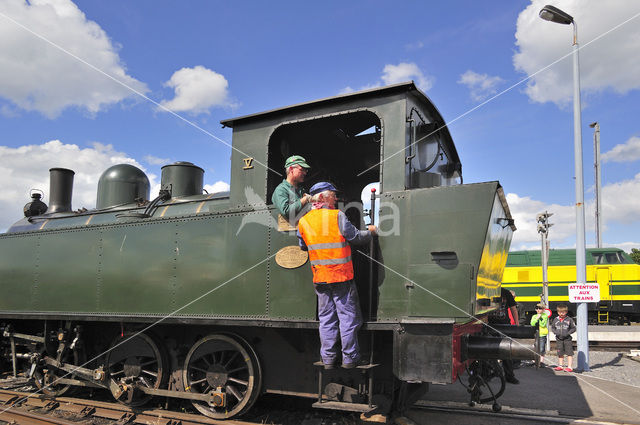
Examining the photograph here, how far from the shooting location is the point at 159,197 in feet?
21.6

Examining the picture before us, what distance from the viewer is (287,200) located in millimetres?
4527

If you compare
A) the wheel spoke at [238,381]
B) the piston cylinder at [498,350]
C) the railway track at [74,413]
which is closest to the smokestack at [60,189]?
the railway track at [74,413]

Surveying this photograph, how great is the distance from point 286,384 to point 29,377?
168 inches

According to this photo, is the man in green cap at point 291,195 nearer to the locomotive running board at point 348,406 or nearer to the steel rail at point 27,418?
the locomotive running board at point 348,406

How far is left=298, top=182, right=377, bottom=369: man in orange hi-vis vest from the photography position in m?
4.11

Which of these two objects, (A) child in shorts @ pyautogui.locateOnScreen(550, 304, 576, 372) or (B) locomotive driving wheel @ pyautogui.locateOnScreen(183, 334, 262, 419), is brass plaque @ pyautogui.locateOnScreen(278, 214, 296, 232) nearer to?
(B) locomotive driving wheel @ pyautogui.locateOnScreen(183, 334, 262, 419)

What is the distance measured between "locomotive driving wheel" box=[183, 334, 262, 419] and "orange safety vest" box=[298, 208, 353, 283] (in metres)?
1.45

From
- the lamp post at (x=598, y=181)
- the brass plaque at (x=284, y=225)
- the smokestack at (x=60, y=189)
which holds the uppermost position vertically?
the lamp post at (x=598, y=181)

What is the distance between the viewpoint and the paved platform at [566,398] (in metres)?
5.86

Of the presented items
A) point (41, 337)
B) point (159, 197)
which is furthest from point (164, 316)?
point (41, 337)

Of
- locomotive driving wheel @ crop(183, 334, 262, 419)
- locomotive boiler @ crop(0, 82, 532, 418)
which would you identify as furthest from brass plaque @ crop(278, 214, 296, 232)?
locomotive driving wheel @ crop(183, 334, 262, 419)

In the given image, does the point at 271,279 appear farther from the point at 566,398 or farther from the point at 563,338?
the point at 563,338

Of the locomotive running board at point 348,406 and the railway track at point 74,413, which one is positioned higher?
the locomotive running board at point 348,406

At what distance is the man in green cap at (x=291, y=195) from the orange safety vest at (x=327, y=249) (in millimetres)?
315
